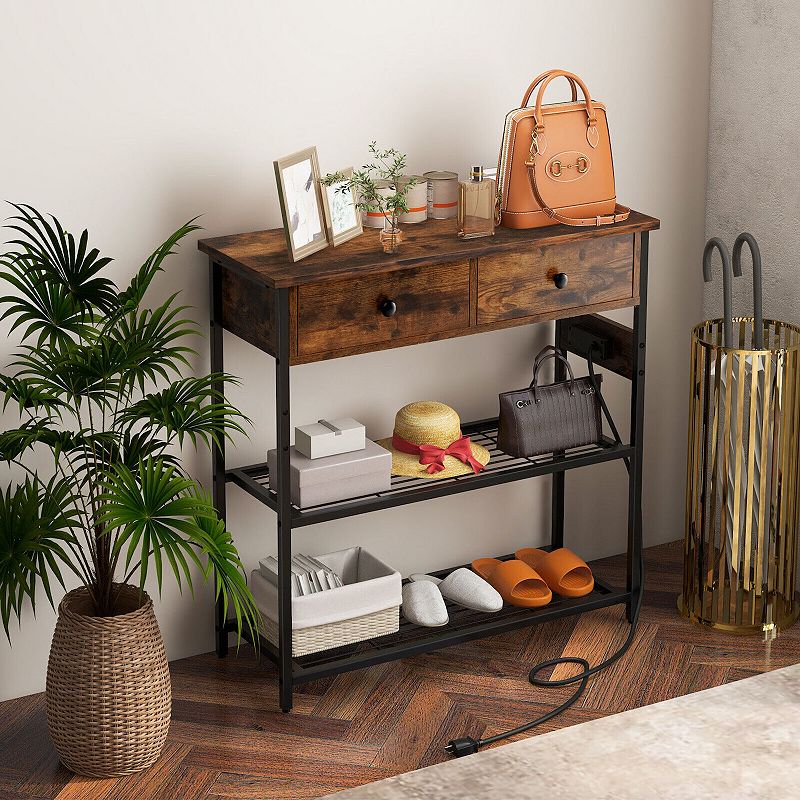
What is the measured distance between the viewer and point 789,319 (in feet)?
11.1

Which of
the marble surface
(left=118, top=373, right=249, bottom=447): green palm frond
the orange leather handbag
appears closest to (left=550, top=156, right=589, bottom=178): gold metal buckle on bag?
the orange leather handbag

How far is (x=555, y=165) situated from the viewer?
2934mm

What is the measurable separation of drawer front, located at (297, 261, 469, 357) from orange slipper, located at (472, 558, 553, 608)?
75 cm

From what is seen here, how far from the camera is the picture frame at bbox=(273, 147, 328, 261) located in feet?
8.55

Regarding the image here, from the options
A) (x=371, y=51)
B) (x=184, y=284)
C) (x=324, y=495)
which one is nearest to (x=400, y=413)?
(x=324, y=495)

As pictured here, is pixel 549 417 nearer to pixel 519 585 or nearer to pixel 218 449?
pixel 519 585

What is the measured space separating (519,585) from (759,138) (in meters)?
1.36

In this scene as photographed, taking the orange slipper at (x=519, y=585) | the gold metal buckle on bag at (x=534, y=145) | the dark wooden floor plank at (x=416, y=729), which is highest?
the gold metal buckle on bag at (x=534, y=145)

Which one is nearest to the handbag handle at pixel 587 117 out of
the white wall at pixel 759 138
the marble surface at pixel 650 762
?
the white wall at pixel 759 138

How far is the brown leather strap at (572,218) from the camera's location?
2.90 meters

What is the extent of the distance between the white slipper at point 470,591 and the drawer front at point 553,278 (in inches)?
28.8

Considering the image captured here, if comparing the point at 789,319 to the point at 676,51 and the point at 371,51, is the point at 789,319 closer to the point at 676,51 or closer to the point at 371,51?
the point at 676,51

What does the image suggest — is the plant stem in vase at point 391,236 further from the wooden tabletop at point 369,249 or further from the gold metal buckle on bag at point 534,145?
the gold metal buckle on bag at point 534,145

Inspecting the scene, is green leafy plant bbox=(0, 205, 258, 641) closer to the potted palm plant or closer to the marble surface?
the potted palm plant
